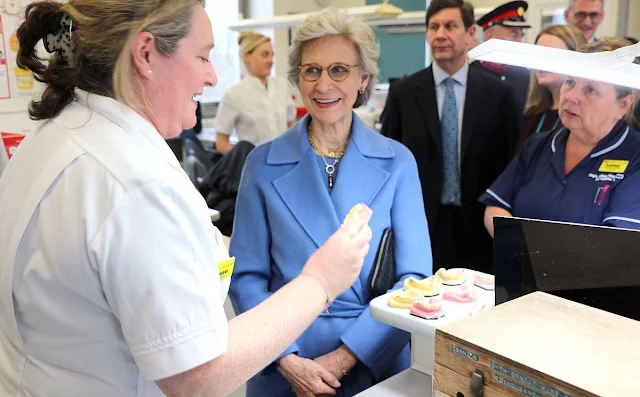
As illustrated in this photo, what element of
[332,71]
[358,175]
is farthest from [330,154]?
[332,71]

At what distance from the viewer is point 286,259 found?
5.59ft

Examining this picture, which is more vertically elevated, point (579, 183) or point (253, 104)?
point (579, 183)

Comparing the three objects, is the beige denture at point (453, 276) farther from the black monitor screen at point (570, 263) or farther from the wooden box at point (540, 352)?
the wooden box at point (540, 352)

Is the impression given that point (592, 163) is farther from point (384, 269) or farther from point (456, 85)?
point (456, 85)

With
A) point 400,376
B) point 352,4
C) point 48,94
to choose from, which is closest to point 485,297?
point 400,376

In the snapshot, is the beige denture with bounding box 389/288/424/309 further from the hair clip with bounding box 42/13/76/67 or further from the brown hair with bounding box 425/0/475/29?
the brown hair with bounding box 425/0/475/29

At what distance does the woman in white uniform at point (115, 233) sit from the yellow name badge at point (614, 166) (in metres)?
1.13

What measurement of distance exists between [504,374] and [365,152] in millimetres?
1058

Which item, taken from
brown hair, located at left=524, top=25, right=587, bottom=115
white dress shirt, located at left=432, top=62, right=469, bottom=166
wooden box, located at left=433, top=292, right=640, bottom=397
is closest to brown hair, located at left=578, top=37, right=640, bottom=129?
brown hair, located at left=524, top=25, right=587, bottom=115

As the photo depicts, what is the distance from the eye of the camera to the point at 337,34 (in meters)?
1.83

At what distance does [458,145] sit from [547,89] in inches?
18.2

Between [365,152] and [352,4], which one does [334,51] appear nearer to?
[365,152]

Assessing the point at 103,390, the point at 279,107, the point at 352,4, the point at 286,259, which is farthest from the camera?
the point at 352,4

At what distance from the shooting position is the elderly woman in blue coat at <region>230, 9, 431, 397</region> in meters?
1.64
